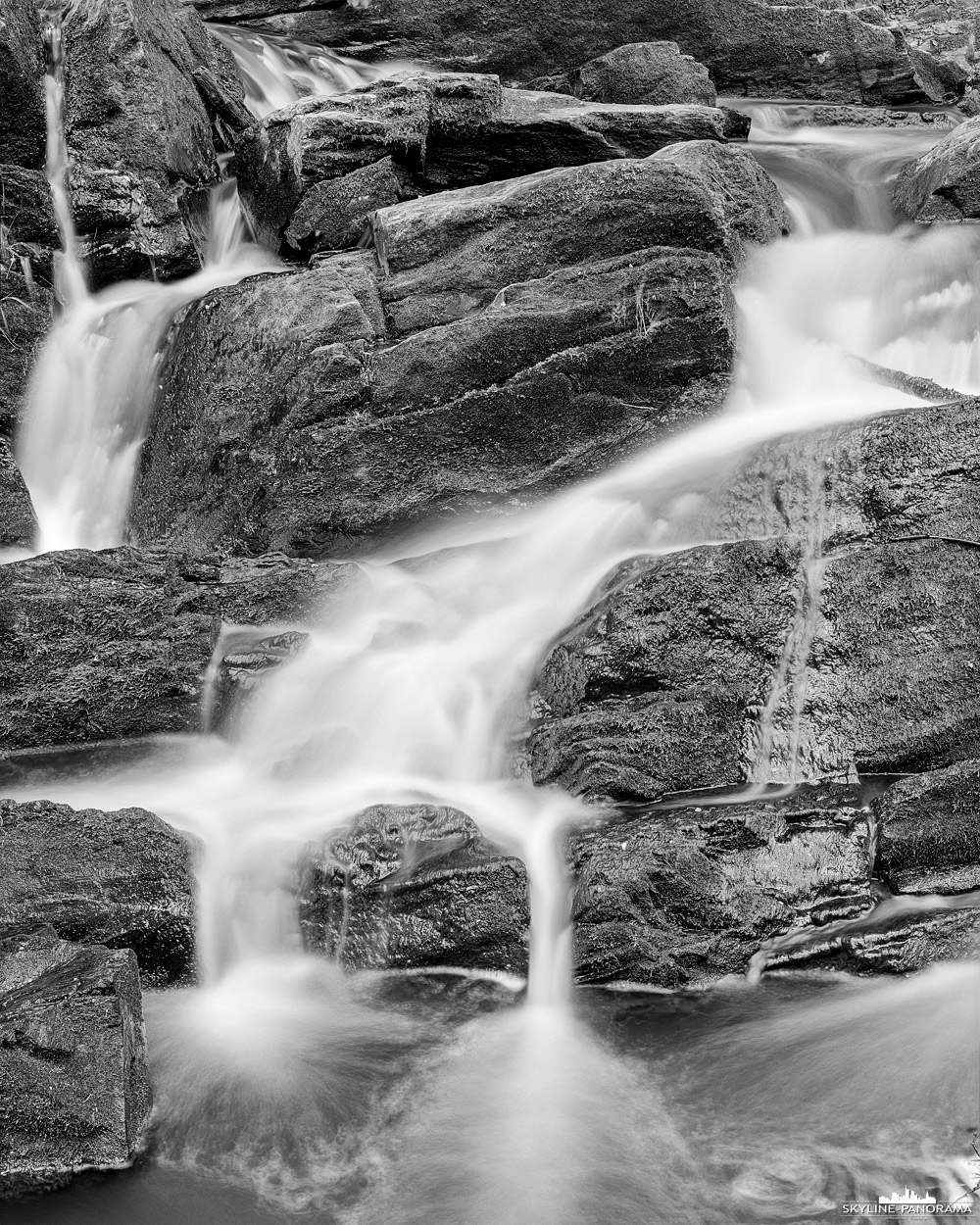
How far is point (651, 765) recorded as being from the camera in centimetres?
578

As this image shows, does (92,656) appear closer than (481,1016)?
No

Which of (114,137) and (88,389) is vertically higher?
(114,137)

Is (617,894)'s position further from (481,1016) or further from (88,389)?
(88,389)

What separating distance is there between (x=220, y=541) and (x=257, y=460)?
600 mm

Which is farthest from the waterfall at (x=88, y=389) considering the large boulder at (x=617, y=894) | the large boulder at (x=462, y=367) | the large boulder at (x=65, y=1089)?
the large boulder at (x=65, y=1089)

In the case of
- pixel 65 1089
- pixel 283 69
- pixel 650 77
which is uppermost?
pixel 650 77

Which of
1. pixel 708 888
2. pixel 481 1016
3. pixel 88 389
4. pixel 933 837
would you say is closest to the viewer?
pixel 481 1016

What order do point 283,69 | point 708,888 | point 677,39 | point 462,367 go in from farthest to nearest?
point 677,39
point 283,69
point 462,367
point 708,888

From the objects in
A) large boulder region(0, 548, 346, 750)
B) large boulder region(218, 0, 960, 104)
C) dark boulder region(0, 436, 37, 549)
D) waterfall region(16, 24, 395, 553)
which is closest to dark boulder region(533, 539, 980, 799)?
large boulder region(0, 548, 346, 750)

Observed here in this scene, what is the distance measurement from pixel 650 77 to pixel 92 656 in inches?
412

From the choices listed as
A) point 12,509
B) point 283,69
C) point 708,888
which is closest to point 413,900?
point 708,888

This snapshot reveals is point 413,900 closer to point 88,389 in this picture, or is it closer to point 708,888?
point 708,888

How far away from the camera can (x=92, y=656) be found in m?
6.70

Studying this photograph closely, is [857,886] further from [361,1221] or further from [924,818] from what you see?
[361,1221]
